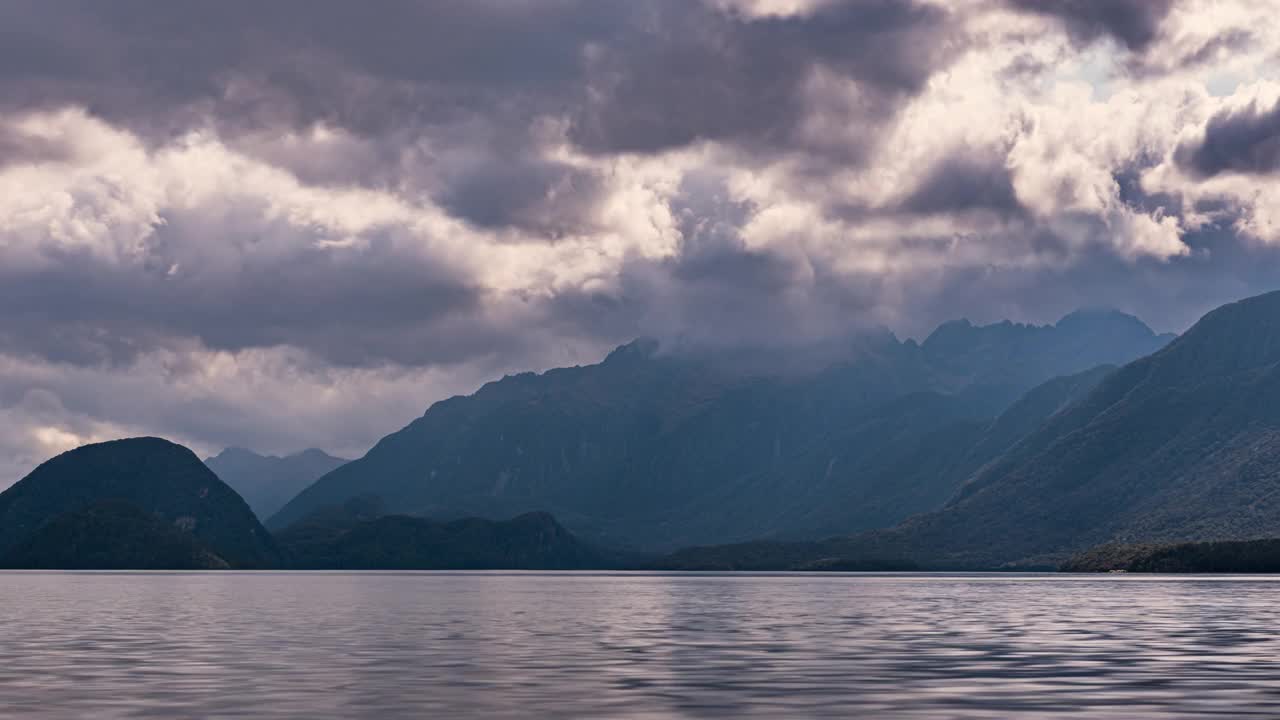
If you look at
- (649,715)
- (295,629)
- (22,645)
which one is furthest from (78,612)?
(649,715)

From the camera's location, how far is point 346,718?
54.5 meters

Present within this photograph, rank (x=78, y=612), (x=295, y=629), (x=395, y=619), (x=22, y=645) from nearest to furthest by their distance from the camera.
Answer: (x=22, y=645)
(x=295, y=629)
(x=395, y=619)
(x=78, y=612)

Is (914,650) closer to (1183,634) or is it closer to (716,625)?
(1183,634)

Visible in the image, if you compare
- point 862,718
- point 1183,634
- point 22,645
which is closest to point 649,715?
point 862,718

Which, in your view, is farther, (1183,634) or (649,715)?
(1183,634)

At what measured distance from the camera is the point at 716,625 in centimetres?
13312

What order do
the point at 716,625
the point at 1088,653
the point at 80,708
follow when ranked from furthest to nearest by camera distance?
the point at 716,625, the point at 1088,653, the point at 80,708

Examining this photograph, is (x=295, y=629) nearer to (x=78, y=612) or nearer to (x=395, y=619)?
(x=395, y=619)

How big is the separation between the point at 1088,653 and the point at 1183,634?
82.0ft

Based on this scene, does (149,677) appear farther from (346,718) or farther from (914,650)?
(914,650)

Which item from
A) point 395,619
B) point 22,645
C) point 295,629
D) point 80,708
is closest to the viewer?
point 80,708

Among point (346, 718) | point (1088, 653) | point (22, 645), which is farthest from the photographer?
point (22, 645)

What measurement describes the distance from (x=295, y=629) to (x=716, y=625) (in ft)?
119

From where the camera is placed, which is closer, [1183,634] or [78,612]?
[1183,634]
